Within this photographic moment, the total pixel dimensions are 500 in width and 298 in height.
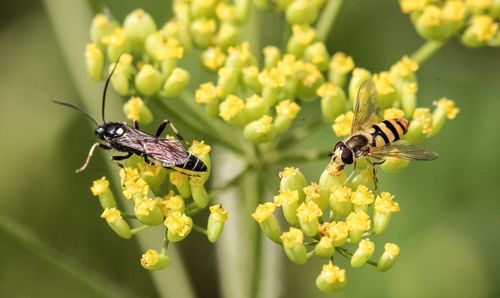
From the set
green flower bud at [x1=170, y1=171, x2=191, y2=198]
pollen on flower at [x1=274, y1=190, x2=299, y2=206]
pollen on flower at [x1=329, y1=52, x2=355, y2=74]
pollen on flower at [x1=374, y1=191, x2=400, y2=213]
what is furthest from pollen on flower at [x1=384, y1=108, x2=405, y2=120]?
green flower bud at [x1=170, y1=171, x2=191, y2=198]

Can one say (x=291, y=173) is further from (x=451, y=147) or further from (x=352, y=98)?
(x=451, y=147)

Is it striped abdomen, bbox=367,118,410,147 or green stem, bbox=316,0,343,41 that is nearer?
striped abdomen, bbox=367,118,410,147

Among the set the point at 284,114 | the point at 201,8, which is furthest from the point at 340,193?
the point at 201,8

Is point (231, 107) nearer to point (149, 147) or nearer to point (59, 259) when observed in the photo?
point (149, 147)

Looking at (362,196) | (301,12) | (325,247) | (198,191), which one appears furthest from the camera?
(301,12)

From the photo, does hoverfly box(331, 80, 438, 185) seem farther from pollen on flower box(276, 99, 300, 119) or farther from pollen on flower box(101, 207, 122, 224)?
pollen on flower box(101, 207, 122, 224)

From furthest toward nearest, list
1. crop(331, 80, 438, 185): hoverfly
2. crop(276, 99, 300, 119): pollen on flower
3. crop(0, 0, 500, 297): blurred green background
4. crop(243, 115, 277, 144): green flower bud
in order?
crop(0, 0, 500, 297): blurred green background, crop(276, 99, 300, 119): pollen on flower, crop(243, 115, 277, 144): green flower bud, crop(331, 80, 438, 185): hoverfly

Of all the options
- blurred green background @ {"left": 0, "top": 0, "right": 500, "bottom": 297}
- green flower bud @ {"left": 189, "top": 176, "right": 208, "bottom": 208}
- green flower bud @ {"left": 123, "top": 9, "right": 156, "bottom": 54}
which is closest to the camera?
green flower bud @ {"left": 189, "top": 176, "right": 208, "bottom": 208}
